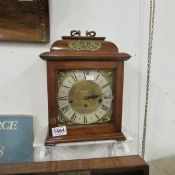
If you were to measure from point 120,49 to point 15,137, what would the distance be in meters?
0.61

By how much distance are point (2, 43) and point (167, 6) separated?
0.75 m

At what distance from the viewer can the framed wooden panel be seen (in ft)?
3.36

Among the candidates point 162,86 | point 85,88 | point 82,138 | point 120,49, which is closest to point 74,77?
point 85,88

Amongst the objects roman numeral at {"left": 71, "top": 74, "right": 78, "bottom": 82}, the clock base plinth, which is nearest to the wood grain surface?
the clock base plinth

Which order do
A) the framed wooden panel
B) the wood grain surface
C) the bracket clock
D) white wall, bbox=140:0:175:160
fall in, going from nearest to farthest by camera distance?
the wood grain surface < the bracket clock < the framed wooden panel < white wall, bbox=140:0:175:160

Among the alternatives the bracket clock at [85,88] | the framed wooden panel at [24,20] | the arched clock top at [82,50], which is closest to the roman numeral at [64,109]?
the bracket clock at [85,88]

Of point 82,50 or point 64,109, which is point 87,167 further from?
point 82,50

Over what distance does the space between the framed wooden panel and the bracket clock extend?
19 cm

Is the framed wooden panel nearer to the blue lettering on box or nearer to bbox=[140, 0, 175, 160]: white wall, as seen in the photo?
the blue lettering on box

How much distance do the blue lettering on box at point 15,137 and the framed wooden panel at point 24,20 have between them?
0.34 m

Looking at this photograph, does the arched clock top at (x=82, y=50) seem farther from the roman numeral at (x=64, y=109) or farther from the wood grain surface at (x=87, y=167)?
the wood grain surface at (x=87, y=167)

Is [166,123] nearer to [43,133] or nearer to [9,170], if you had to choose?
[43,133]

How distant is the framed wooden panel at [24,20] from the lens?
1.02m

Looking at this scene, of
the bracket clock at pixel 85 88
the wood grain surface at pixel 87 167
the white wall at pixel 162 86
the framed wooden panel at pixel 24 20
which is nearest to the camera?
the wood grain surface at pixel 87 167
